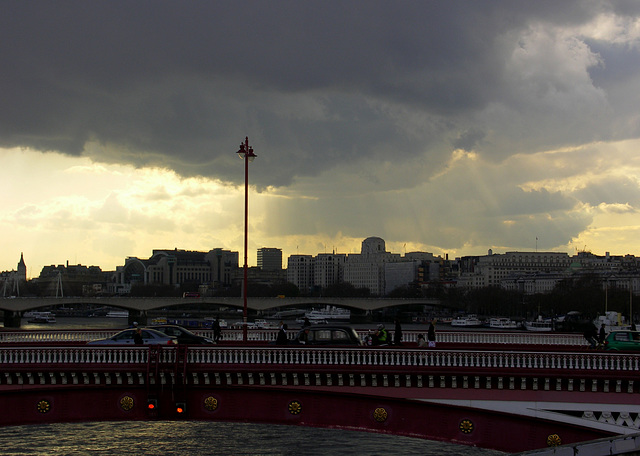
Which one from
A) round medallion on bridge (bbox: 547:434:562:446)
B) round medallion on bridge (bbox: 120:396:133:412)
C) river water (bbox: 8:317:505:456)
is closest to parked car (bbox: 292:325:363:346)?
round medallion on bridge (bbox: 120:396:133:412)

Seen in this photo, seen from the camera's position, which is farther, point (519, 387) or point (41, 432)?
point (41, 432)

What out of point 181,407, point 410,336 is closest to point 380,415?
point 181,407

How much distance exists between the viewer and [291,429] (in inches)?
1645

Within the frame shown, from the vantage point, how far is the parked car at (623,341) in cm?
3175

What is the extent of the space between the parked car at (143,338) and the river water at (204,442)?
7.08m

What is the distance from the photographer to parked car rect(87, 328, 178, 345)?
30.0 m

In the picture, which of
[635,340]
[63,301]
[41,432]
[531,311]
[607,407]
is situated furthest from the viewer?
[531,311]

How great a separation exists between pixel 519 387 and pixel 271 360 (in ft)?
25.8

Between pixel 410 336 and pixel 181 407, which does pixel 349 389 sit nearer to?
pixel 181 407

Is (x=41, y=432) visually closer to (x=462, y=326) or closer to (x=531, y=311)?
(x=462, y=326)

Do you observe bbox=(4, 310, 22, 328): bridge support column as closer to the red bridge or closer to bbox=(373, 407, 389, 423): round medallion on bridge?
the red bridge

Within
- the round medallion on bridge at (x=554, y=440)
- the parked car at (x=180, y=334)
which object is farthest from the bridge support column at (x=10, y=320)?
→ the round medallion on bridge at (x=554, y=440)

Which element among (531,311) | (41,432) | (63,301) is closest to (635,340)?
(41,432)

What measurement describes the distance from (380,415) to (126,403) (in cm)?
818
